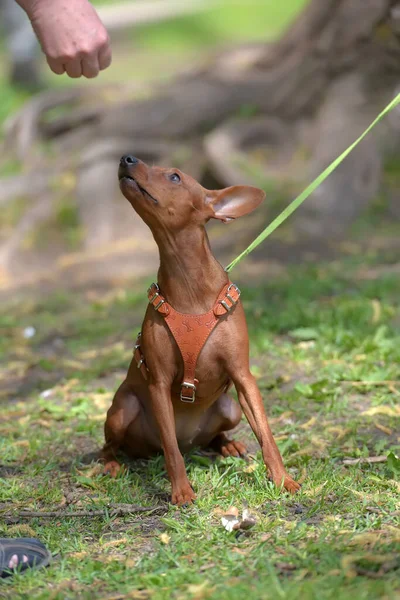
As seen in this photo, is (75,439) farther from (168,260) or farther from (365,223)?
(365,223)

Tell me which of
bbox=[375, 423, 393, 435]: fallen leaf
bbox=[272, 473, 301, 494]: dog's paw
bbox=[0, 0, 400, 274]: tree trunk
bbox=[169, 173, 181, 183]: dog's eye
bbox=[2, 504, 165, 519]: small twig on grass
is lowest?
bbox=[0, 0, 400, 274]: tree trunk

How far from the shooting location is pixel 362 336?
19.0ft

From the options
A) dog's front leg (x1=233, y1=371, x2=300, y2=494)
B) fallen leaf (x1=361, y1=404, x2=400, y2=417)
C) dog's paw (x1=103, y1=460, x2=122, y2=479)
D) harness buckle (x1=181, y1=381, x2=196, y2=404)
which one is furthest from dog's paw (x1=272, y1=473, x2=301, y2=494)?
fallen leaf (x1=361, y1=404, x2=400, y2=417)

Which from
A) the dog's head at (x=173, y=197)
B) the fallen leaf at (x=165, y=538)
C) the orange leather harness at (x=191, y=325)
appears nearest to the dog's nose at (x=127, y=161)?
the dog's head at (x=173, y=197)

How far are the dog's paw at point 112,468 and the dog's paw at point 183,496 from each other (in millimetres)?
514

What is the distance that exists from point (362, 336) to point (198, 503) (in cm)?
245

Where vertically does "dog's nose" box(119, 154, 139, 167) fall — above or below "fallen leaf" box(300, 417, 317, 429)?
above

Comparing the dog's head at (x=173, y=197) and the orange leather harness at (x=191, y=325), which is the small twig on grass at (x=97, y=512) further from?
the dog's head at (x=173, y=197)

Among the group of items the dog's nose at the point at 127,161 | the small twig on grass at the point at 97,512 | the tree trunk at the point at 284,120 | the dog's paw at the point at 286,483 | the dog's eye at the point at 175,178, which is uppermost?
the dog's nose at the point at 127,161

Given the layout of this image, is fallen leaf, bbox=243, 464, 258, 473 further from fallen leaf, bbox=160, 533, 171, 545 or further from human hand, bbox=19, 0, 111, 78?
human hand, bbox=19, 0, 111, 78

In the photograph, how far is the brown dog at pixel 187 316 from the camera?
372 cm

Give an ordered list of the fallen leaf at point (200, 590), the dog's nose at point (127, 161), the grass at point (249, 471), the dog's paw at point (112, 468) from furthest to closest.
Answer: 1. the dog's paw at point (112, 468)
2. the dog's nose at point (127, 161)
3. the grass at point (249, 471)
4. the fallen leaf at point (200, 590)

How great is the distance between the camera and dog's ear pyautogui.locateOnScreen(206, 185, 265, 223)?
3.86 meters

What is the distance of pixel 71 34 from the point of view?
373 cm
